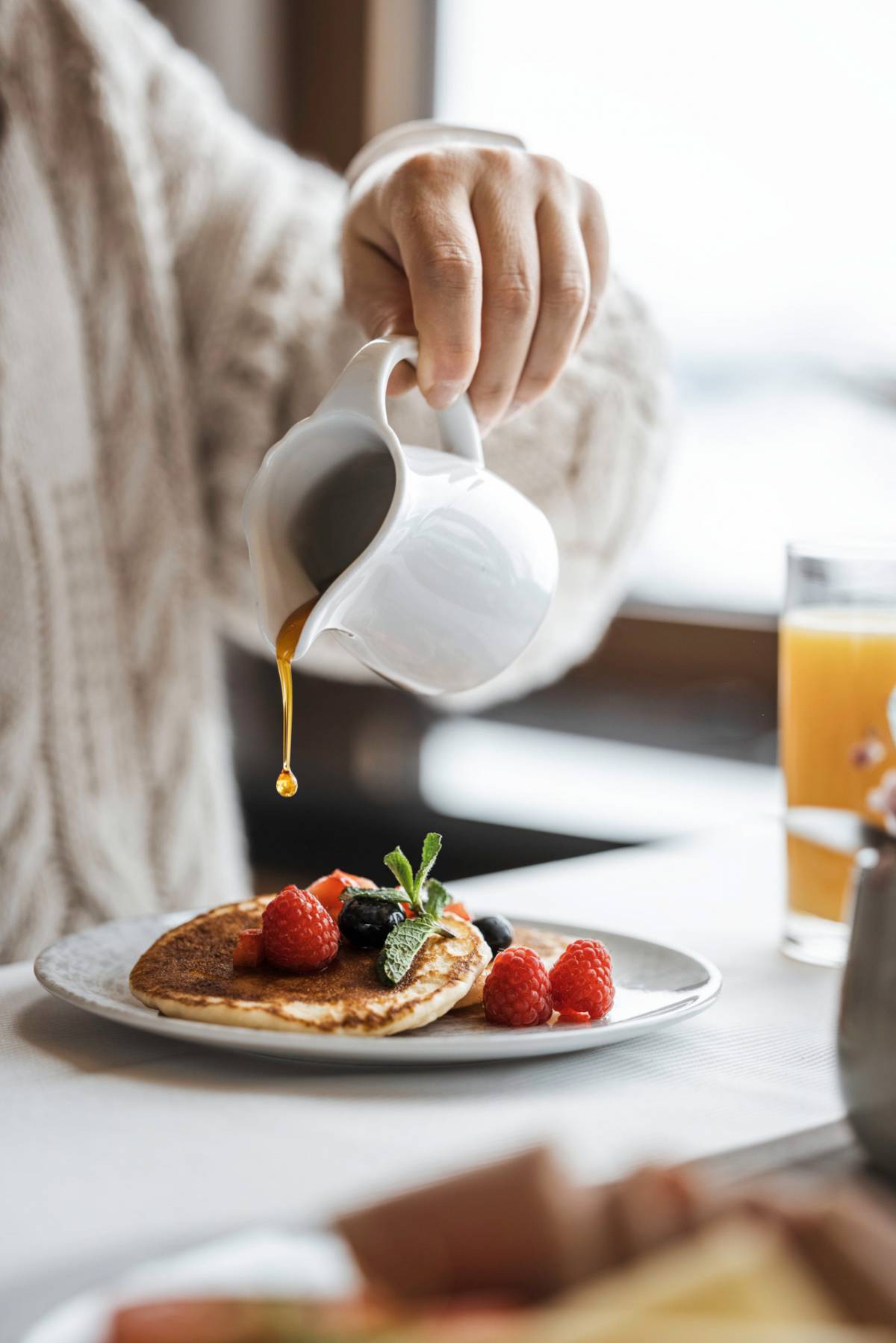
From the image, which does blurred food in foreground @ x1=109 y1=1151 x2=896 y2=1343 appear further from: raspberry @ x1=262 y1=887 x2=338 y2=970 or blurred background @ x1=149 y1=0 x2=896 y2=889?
blurred background @ x1=149 y1=0 x2=896 y2=889

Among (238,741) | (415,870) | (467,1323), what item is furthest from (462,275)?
(238,741)

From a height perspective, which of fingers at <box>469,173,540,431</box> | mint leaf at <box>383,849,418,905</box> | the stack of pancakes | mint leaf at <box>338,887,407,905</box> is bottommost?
the stack of pancakes

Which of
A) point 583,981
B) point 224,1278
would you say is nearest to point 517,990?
point 583,981

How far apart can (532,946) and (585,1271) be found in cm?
45

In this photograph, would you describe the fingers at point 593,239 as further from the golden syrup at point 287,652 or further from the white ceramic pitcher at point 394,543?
the golden syrup at point 287,652

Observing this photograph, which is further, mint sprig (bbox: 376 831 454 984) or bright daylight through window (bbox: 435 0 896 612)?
bright daylight through window (bbox: 435 0 896 612)

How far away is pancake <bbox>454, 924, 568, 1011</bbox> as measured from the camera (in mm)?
717

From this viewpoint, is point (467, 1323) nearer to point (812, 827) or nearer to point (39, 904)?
point (812, 827)

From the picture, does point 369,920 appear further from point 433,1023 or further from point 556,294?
point 556,294

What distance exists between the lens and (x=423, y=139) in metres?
1.03

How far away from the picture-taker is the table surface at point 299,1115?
0.51 metres

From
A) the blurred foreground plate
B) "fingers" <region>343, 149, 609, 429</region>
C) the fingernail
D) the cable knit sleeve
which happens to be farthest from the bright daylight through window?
the blurred foreground plate

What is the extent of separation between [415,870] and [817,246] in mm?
1648

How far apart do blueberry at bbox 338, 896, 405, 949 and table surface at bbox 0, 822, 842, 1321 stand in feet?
0.31
